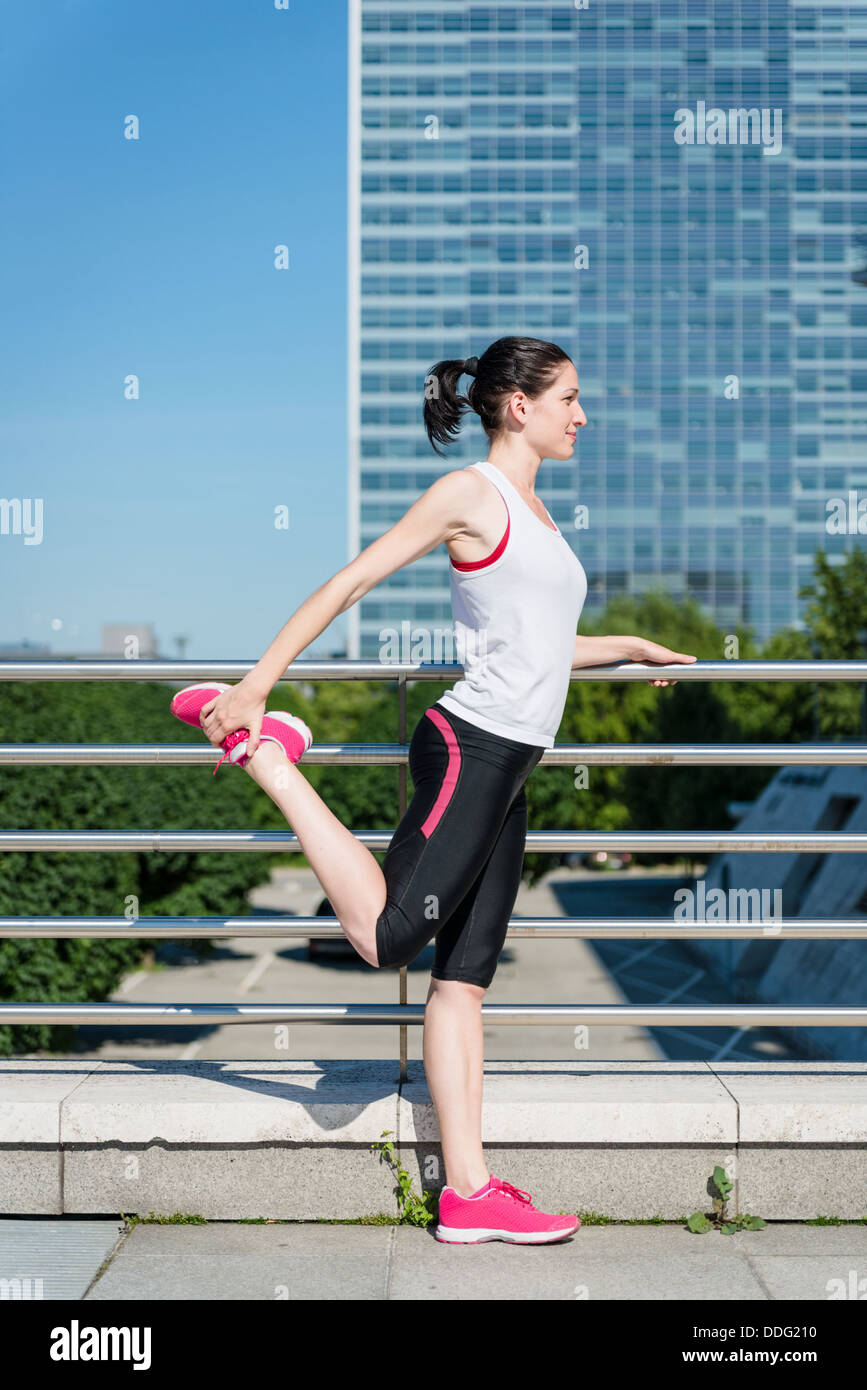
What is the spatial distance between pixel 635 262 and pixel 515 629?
139543mm

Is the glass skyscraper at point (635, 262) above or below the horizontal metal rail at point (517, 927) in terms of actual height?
above

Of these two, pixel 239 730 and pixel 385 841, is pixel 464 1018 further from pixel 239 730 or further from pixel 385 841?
pixel 239 730

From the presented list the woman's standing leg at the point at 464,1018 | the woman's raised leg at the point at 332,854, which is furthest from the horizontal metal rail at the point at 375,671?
the woman's standing leg at the point at 464,1018

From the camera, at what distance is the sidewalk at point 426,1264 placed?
101 inches

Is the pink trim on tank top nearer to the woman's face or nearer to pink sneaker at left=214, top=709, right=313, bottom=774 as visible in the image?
the woman's face

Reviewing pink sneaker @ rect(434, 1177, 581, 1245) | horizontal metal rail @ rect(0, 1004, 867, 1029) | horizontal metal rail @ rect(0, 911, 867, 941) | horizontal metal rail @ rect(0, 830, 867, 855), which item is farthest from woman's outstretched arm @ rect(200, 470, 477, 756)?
pink sneaker @ rect(434, 1177, 581, 1245)

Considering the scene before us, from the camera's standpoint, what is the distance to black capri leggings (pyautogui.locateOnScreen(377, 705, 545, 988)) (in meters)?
2.64

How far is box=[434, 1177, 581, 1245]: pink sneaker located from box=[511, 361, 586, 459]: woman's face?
5.49ft

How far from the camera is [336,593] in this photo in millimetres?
2619

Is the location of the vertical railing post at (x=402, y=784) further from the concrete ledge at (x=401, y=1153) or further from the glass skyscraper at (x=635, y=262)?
the glass skyscraper at (x=635, y=262)

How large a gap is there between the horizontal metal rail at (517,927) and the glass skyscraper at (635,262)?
11725 centimetres
